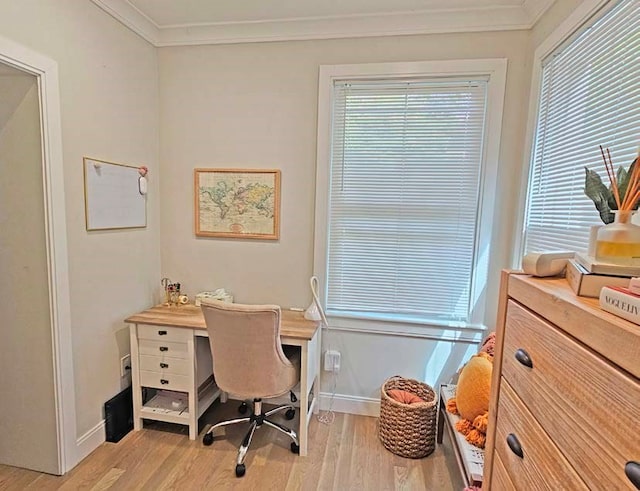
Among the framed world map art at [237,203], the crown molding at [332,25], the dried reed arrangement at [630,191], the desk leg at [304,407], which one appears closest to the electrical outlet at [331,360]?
the desk leg at [304,407]

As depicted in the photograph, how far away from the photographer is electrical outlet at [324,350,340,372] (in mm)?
2523

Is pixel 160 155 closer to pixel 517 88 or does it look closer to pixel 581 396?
pixel 517 88

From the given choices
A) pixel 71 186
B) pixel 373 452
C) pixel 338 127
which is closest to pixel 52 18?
pixel 71 186

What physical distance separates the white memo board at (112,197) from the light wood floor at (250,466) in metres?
1.38

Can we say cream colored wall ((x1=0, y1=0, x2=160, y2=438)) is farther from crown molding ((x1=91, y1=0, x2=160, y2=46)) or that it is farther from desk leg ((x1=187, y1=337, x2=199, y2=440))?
desk leg ((x1=187, y1=337, x2=199, y2=440))

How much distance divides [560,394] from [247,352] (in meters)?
1.54

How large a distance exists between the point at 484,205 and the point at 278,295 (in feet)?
5.08

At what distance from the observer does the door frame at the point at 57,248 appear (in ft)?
5.64

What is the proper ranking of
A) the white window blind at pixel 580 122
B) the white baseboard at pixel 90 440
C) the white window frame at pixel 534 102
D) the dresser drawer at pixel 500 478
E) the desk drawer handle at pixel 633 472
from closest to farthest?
the desk drawer handle at pixel 633 472 < the dresser drawer at pixel 500 478 < the white window blind at pixel 580 122 < the white window frame at pixel 534 102 < the white baseboard at pixel 90 440

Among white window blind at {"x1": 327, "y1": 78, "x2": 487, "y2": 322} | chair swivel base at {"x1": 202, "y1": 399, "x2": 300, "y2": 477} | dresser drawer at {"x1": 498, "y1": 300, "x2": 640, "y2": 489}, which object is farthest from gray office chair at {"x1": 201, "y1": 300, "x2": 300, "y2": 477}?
dresser drawer at {"x1": 498, "y1": 300, "x2": 640, "y2": 489}

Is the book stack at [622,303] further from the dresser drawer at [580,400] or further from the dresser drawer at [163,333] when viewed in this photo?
the dresser drawer at [163,333]

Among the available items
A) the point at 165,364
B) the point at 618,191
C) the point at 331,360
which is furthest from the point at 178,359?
the point at 618,191

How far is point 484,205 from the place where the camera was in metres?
2.26

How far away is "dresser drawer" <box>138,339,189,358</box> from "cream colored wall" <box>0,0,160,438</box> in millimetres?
183
